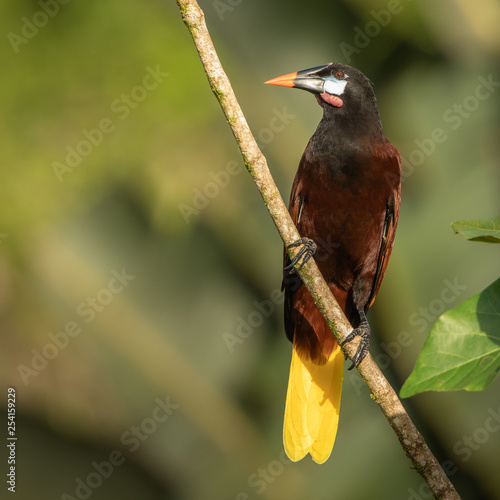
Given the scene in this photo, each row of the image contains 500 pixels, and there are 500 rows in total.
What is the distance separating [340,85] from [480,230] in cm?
184

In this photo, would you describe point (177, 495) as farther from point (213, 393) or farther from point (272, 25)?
point (272, 25)

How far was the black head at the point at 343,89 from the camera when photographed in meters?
2.79

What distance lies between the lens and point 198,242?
3.13 meters

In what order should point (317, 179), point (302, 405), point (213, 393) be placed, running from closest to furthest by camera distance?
point (317, 179)
point (302, 405)
point (213, 393)

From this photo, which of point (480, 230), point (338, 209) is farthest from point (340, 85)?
point (480, 230)

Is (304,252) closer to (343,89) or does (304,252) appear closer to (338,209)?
(338,209)

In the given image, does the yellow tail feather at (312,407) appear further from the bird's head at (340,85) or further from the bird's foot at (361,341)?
the bird's head at (340,85)

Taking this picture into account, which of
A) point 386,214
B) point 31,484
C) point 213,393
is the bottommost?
point 31,484

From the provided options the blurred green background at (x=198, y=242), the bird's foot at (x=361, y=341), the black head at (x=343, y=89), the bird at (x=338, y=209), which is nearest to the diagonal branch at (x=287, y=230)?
the bird's foot at (x=361, y=341)

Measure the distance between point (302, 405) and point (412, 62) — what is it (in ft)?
5.13

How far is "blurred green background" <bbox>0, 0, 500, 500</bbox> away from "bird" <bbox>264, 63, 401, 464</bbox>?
140 mm

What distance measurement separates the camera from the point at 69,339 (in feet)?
10.4

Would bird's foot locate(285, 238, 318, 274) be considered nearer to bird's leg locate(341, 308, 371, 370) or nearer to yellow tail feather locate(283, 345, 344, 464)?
bird's leg locate(341, 308, 371, 370)

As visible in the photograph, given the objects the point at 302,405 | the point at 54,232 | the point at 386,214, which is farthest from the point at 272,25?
the point at 302,405
